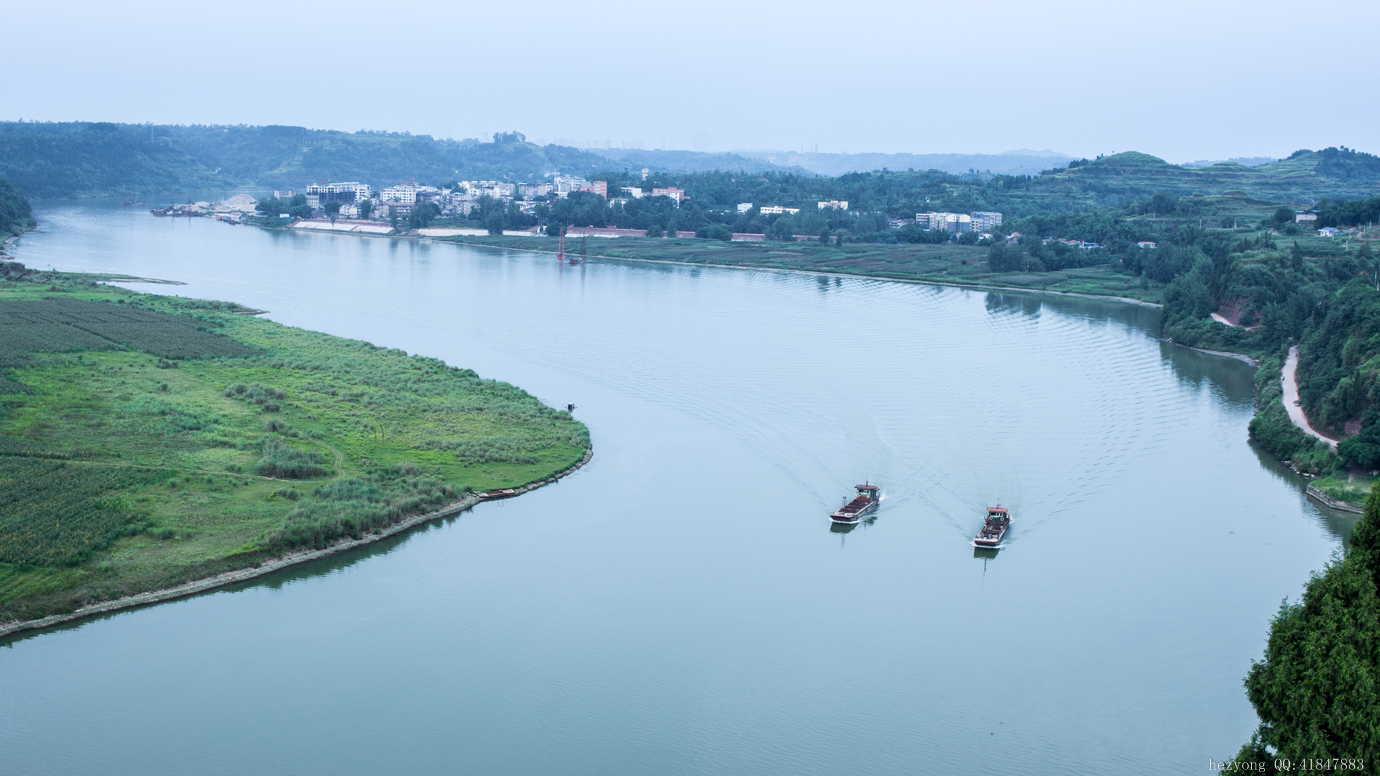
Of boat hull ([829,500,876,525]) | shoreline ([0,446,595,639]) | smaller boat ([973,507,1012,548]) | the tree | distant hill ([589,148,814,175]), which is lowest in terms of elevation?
shoreline ([0,446,595,639])

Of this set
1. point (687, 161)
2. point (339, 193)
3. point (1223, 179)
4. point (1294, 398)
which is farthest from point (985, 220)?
point (687, 161)

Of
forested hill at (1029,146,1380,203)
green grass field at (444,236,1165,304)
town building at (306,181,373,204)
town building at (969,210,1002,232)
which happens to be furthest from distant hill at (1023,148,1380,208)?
town building at (306,181,373,204)

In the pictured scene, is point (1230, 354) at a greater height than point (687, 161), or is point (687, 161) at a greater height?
point (687, 161)

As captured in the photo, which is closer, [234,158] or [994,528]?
[994,528]

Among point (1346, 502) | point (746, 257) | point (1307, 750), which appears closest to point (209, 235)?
point (746, 257)

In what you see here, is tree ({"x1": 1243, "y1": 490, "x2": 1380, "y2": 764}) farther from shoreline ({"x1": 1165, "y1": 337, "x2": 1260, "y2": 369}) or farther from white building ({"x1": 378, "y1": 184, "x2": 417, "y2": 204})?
white building ({"x1": 378, "y1": 184, "x2": 417, "y2": 204})

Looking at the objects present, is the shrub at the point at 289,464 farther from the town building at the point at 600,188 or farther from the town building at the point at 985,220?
the town building at the point at 600,188

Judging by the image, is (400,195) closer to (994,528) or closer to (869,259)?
(869,259)
